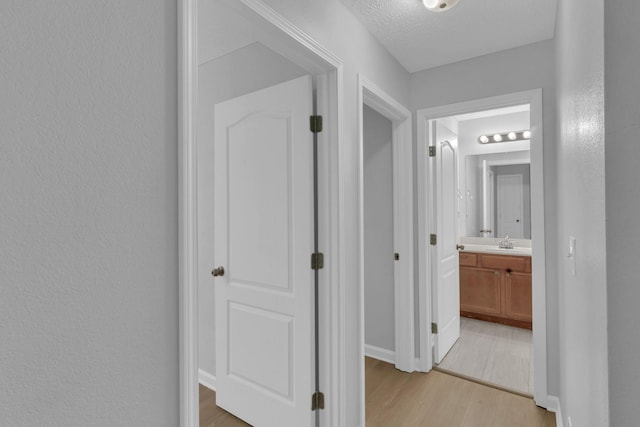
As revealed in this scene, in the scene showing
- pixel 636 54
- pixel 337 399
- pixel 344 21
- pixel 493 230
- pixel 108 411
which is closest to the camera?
pixel 636 54

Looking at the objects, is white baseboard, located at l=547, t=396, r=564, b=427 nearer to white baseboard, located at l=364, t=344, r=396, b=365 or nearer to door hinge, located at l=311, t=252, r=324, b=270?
white baseboard, located at l=364, t=344, r=396, b=365

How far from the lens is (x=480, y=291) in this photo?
3.77m

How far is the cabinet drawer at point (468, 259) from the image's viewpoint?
3.80 meters

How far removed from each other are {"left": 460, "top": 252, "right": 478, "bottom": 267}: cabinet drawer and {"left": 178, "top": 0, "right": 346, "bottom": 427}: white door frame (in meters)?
2.62

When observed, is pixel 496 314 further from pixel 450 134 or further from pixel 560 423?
pixel 450 134

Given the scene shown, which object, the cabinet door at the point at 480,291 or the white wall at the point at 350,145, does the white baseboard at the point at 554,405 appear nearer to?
the white wall at the point at 350,145

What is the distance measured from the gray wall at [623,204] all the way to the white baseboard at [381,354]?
8.12ft

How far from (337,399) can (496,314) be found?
271 centimetres

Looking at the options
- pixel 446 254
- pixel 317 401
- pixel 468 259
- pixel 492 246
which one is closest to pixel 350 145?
pixel 317 401

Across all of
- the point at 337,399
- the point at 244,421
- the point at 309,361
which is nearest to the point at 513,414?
the point at 337,399

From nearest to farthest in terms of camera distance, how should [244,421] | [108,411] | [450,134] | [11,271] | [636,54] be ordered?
[636,54] < [11,271] < [108,411] < [244,421] < [450,134]

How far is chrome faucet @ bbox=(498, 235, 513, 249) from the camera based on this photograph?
3.95m

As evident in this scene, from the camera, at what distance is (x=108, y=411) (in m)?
0.82

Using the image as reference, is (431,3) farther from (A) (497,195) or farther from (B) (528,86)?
(A) (497,195)
